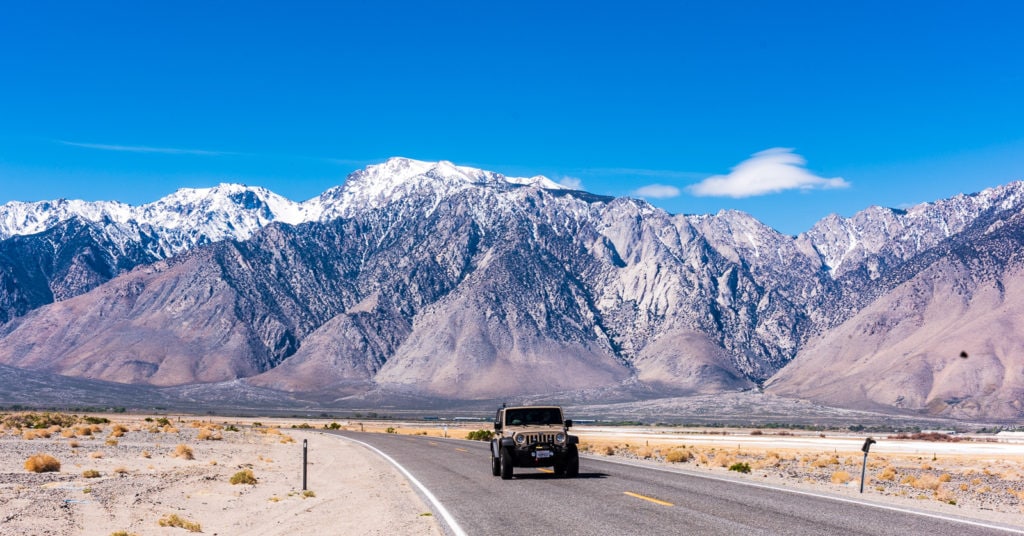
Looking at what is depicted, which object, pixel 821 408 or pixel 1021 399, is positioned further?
pixel 821 408

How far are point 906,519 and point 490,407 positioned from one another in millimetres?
183456

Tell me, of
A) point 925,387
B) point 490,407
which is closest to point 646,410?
point 490,407

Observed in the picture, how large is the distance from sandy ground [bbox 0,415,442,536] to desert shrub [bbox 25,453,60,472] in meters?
0.32

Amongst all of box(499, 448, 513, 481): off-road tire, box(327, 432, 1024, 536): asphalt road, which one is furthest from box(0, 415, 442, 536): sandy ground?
box(499, 448, 513, 481): off-road tire

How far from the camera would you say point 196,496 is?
2462cm

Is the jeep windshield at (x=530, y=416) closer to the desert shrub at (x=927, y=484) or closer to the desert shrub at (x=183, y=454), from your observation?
the desert shrub at (x=927, y=484)

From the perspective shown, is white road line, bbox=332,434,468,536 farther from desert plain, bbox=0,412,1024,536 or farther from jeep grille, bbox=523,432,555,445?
jeep grille, bbox=523,432,555,445

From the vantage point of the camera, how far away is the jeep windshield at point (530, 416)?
92.2 feet

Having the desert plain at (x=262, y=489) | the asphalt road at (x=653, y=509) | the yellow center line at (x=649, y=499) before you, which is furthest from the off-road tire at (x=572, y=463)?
the yellow center line at (x=649, y=499)

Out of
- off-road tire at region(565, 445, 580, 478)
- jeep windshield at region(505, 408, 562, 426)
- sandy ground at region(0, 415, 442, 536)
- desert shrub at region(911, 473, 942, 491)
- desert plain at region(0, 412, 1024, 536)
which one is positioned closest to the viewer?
sandy ground at region(0, 415, 442, 536)

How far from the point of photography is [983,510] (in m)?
20.3

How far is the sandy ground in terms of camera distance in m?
18.8

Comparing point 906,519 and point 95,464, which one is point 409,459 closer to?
point 95,464

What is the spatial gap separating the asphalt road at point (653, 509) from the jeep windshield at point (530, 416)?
5.27 ft
